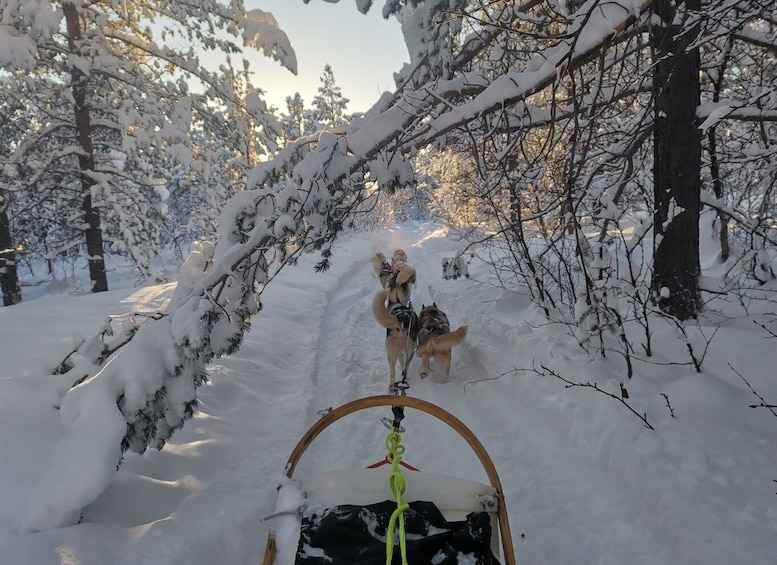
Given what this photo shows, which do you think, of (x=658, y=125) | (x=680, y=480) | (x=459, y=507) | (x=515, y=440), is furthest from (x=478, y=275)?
(x=459, y=507)

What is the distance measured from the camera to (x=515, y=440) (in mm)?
3643

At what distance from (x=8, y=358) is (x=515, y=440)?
16.0 ft

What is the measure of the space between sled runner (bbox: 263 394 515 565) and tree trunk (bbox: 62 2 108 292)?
9246mm

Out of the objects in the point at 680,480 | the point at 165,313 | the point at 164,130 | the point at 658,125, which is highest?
the point at 164,130

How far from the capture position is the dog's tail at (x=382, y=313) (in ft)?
15.4

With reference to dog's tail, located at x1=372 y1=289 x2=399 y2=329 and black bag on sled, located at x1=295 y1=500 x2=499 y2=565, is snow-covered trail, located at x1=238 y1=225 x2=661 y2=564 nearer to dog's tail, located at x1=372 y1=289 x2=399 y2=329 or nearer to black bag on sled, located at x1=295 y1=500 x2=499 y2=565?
dog's tail, located at x1=372 y1=289 x2=399 y2=329

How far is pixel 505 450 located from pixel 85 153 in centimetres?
1031

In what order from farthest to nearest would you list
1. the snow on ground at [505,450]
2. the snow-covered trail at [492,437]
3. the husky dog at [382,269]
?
the husky dog at [382,269], the snow-covered trail at [492,437], the snow on ground at [505,450]

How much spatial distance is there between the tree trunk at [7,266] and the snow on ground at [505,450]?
4850 millimetres

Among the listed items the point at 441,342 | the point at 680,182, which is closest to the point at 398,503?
the point at 441,342

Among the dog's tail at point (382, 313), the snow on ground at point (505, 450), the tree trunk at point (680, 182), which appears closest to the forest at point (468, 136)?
the tree trunk at point (680, 182)

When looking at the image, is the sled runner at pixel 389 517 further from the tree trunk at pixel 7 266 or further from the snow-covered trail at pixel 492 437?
the tree trunk at pixel 7 266

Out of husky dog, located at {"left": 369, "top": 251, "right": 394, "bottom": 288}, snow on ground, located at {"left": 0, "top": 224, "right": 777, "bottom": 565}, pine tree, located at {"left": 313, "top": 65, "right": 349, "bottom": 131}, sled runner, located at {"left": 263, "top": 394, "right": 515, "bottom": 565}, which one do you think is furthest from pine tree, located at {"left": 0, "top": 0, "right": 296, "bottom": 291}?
pine tree, located at {"left": 313, "top": 65, "right": 349, "bottom": 131}

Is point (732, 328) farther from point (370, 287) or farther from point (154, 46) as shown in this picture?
point (154, 46)
